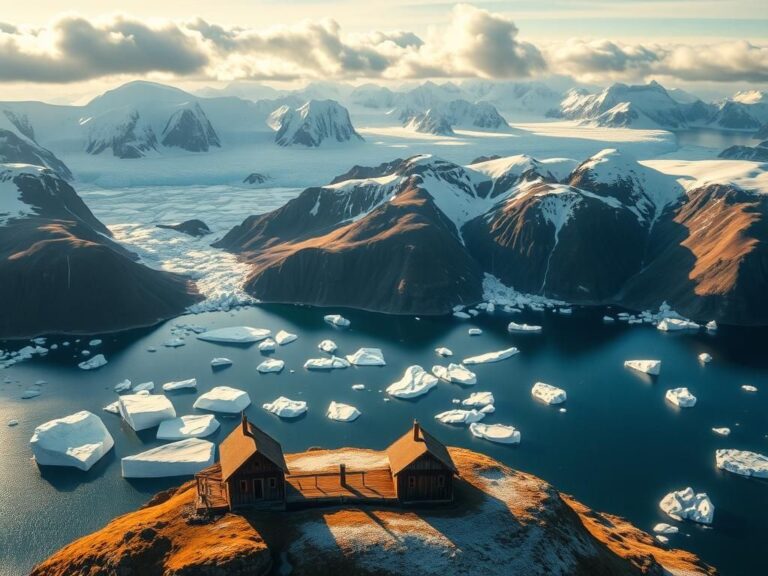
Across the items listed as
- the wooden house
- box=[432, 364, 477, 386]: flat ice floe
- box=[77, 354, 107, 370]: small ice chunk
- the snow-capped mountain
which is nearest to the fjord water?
box=[77, 354, 107, 370]: small ice chunk

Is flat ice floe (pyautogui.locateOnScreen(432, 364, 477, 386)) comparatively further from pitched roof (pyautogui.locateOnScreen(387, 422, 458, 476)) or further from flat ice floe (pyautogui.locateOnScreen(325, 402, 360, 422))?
pitched roof (pyautogui.locateOnScreen(387, 422, 458, 476))

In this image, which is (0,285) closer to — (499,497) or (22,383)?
(22,383)

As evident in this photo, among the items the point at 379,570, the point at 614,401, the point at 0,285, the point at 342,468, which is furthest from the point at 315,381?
the point at 0,285

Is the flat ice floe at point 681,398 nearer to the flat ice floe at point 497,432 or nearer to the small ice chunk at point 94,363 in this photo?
the flat ice floe at point 497,432

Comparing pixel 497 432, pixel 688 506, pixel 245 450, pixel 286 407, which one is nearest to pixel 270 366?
pixel 286 407

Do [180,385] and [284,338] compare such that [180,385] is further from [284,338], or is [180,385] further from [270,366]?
[284,338]
